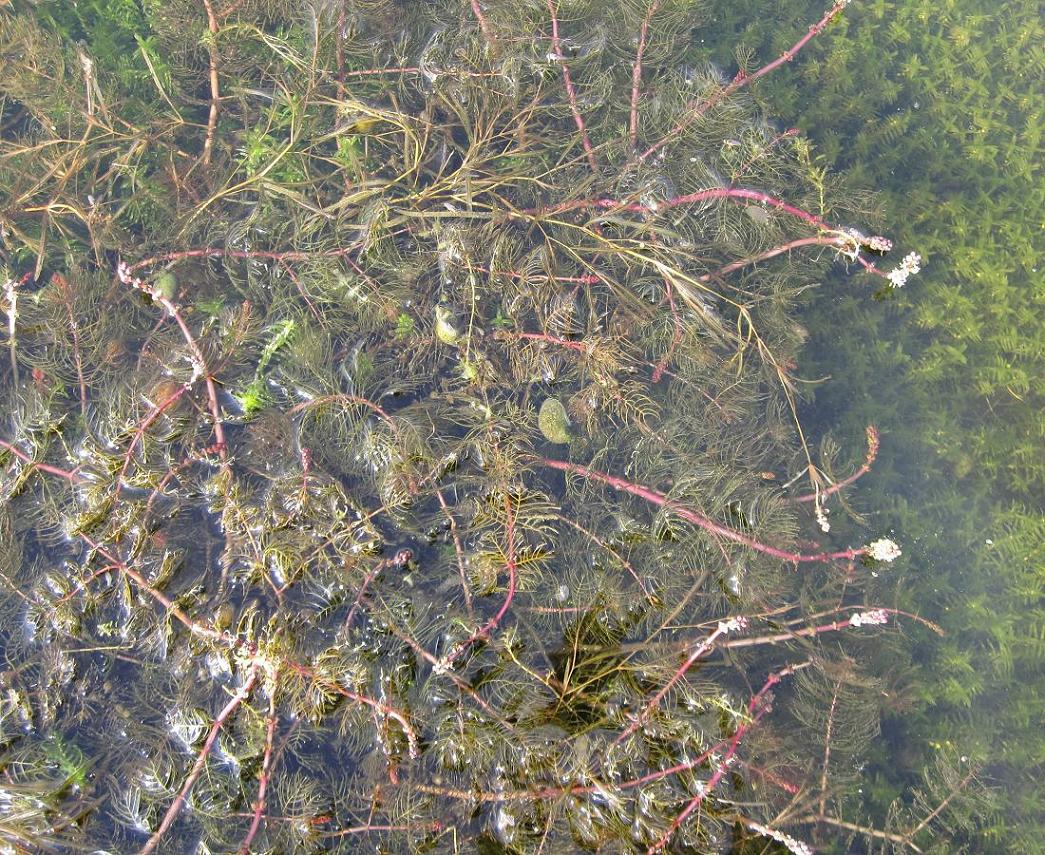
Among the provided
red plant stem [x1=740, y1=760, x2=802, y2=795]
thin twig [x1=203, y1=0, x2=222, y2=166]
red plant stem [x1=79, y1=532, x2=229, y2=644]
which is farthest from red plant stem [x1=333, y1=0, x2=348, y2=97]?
red plant stem [x1=740, y1=760, x2=802, y2=795]

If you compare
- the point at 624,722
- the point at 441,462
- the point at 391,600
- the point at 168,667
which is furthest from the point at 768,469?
the point at 168,667

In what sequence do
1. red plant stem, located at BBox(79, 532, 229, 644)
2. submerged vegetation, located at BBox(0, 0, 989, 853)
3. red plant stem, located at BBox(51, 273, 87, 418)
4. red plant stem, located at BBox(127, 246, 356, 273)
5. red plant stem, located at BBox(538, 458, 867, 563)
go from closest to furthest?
red plant stem, located at BBox(79, 532, 229, 644), submerged vegetation, located at BBox(0, 0, 989, 853), red plant stem, located at BBox(538, 458, 867, 563), red plant stem, located at BBox(51, 273, 87, 418), red plant stem, located at BBox(127, 246, 356, 273)

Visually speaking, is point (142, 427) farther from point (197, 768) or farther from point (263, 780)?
point (263, 780)

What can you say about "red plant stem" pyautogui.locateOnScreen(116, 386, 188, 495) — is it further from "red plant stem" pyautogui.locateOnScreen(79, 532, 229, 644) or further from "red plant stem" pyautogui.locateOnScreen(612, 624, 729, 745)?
"red plant stem" pyautogui.locateOnScreen(612, 624, 729, 745)

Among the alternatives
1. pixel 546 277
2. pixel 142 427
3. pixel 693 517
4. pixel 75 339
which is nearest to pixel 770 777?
pixel 693 517

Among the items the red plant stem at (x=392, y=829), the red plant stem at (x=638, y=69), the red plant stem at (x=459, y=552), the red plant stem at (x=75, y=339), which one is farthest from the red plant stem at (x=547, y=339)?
the red plant stem at (x=392, y=829)

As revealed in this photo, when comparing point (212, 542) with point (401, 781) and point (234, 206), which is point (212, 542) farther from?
point (234, 206)
